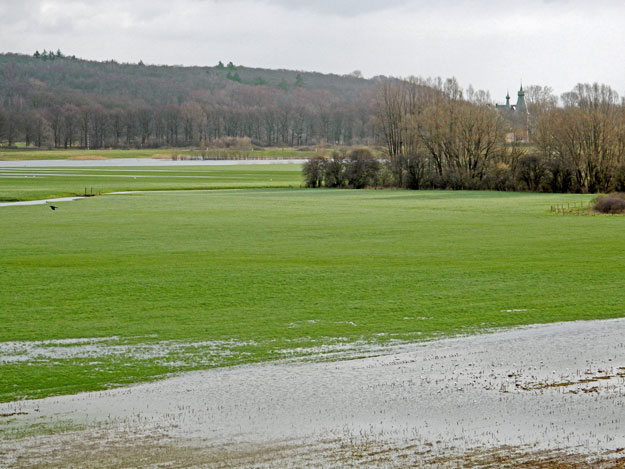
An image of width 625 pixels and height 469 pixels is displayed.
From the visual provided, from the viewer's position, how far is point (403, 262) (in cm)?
2516

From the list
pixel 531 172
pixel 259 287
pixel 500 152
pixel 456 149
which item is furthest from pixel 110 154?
pixel 259 287

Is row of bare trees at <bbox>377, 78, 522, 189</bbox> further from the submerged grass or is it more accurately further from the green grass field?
the submerged grass

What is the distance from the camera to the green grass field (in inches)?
559

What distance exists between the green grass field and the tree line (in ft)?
131

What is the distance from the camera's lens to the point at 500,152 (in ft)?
286

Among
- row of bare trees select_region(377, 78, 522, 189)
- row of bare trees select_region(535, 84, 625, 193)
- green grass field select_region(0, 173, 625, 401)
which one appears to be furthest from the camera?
row of bare trees select_region(377, 78, 522, 189)

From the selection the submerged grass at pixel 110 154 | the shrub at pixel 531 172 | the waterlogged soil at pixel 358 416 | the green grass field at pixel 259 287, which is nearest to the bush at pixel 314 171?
the shrub at pixel 531 172

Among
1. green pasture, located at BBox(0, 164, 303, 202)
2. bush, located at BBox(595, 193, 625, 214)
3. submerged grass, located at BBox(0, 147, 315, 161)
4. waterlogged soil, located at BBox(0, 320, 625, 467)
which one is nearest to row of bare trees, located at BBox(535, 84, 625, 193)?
green pasture, located at BBox(0, 164, 303, 202)

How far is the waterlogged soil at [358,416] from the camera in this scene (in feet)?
29.8

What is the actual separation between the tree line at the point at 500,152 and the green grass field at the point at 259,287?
40.0 m

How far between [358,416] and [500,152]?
79832mm

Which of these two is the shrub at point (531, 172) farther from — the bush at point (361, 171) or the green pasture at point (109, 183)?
the green pasture at point (109, 183)

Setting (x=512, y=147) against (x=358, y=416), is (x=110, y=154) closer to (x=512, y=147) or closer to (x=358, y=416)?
(x=512, y=147)

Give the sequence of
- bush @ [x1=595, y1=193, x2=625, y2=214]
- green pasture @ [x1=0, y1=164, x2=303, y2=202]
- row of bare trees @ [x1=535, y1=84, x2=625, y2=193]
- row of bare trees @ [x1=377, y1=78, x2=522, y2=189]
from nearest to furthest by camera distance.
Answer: bush @ [x1=595, y1=193, x2=625, y2=214] → green pasture @ [x1=0, y1=164, x2=303, y2=202] → row of bare trees @ [x1=535, y1=84, x2=625, y2=193] → row of bare trees @ [x1=377, y1=78, x2=522, y2=189]
